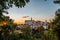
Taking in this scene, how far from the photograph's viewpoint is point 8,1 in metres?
5.97

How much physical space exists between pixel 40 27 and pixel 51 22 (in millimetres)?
1128

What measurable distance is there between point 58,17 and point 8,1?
29.7ft

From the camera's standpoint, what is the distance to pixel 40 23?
60.4ft

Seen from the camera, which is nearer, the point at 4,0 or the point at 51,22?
the point at 4,0

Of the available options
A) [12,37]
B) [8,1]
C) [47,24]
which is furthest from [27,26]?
[8,1]

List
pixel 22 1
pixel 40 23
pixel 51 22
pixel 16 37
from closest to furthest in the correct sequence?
pixel 22 1, pixel 16 37, pixel 51 22, pixel 40 23

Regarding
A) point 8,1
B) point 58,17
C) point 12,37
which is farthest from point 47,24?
point 8,1

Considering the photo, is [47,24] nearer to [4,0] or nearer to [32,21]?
[32,21]

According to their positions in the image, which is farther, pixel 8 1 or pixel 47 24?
pixel 47 24

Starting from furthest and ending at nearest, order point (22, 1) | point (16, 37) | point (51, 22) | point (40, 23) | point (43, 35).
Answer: point (40, 23) < point (51, 22) < point (43, 35) < point (16, 37) < point (22, 1)

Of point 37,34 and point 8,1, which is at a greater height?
point 8,1

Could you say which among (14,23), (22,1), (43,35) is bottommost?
(43,35)

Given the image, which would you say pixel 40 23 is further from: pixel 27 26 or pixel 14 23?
pixel 14 23

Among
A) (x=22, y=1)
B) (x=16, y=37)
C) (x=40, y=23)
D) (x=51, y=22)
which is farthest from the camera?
(x=40, y=23)
